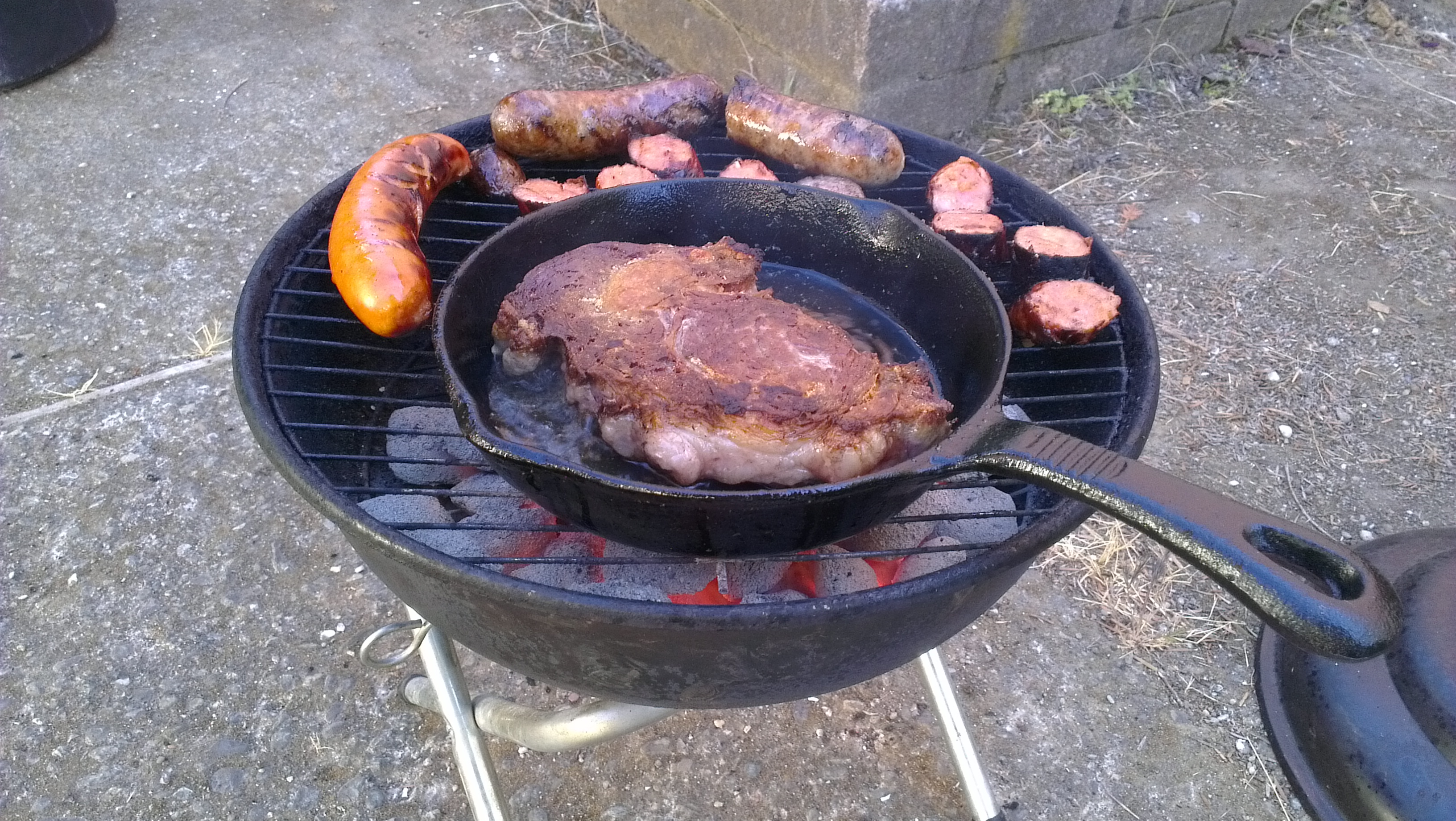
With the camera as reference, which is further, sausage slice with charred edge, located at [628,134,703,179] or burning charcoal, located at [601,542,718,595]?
sausage slice with charred edge, located at [628,134,703,179]

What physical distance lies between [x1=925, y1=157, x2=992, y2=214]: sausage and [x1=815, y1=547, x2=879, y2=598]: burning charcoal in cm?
88

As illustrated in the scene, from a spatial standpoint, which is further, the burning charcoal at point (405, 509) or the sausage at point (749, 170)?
the sausage at point (749, 170)

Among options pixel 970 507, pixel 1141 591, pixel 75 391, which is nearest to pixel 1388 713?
pixel 1141 591

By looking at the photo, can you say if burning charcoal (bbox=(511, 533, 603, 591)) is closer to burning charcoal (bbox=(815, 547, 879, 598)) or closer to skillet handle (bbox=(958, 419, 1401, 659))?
burning charcoal (bbox=(815, 547, 879, 598))

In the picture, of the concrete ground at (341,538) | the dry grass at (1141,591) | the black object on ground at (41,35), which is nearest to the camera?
the concrete ground at (341,538)

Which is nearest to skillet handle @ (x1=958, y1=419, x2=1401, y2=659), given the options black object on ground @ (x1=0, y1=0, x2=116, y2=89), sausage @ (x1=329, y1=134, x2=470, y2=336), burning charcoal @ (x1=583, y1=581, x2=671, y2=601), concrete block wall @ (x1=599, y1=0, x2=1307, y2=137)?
burning charcoal @ (x1=583, y1=581, x2=671, y2=601)

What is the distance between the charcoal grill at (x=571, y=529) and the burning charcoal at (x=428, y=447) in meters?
0.03

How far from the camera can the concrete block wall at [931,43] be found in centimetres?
412

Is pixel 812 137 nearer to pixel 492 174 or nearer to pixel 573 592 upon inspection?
pixel 492 174

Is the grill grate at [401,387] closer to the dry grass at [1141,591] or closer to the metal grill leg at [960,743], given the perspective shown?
the metal grill leg at [960,743]

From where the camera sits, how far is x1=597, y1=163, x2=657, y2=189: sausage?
7.41 ft

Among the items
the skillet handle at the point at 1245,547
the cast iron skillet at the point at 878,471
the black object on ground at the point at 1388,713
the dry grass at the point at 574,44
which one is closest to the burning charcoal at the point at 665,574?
the cast iron skillet at the point at 878,471

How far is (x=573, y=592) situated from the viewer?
4.19 ft

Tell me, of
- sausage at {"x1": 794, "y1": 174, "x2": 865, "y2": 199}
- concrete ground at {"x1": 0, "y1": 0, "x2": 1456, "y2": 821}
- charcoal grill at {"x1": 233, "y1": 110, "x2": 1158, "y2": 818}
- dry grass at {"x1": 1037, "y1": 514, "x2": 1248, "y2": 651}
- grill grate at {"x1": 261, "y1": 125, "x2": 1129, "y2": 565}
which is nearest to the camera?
charcoal grill at {"x1": 233, "y1": 110, "x2": 1158, "y2": 818}
